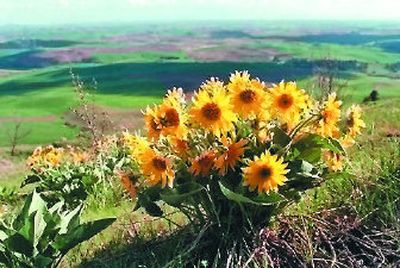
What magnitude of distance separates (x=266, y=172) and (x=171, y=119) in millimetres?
597

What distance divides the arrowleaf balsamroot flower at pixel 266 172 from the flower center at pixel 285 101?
323 mm

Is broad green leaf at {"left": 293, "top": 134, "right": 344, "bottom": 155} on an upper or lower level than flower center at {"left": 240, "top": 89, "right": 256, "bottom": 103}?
lower

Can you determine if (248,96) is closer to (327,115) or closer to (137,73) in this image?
(327,115)

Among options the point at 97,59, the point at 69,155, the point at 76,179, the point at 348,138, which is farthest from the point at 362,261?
the point at 97,59

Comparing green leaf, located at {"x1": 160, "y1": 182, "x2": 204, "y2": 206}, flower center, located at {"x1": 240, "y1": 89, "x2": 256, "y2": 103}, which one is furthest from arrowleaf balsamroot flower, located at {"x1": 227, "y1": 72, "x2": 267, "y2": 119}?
green leaf, located at {"x1": 160, "y1": 182, "x2": 204, "y2": 206}

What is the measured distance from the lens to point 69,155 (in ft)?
30.8

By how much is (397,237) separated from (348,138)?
26.1 inches

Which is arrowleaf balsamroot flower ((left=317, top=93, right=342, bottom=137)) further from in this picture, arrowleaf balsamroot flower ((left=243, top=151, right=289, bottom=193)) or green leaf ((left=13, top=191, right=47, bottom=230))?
green leaf ((left=13, top=191, right=47, bottom=230))

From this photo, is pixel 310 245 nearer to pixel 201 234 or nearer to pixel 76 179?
pixel 201 234

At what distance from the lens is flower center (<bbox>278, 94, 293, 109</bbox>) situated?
3.89m

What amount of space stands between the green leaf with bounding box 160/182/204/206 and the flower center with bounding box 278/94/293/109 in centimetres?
64

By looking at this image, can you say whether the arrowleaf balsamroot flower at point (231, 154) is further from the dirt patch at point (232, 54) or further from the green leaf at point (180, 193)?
the dirt patch at point (232, 54)

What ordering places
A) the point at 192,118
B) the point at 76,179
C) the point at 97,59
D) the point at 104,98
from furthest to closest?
the point at 97,59 → the point at 104,98 → the point at 76,179 → the point at 192,118

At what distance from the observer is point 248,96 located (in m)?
3.85
